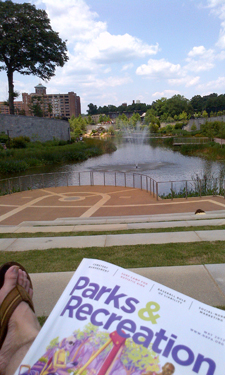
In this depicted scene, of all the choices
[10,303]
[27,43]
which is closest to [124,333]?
[10,303]

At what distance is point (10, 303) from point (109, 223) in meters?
6.76

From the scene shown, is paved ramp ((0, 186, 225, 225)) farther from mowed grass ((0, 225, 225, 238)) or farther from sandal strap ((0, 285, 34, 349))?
sandal strap ((0, 285, 34, 349))

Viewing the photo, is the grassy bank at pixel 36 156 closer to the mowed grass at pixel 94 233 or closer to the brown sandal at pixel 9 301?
the mowed grass at pixel 94 233

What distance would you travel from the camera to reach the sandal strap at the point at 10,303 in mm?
2166

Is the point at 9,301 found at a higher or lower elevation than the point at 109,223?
higher

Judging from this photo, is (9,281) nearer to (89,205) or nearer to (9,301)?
(9,301)

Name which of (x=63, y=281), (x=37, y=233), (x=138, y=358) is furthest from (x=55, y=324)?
(x=37, y=233)

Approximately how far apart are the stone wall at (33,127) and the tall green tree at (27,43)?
4.69 meters

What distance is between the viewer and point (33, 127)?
42719 millimetres

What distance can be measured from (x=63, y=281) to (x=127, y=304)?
6.70ft

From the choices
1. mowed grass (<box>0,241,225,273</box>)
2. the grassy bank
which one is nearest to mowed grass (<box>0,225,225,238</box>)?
mowed grass (<box>0,241,225,273</box>)

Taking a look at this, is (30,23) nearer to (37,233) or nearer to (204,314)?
(37,233)

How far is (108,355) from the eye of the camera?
1.76 m

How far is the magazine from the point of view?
1.70 m
